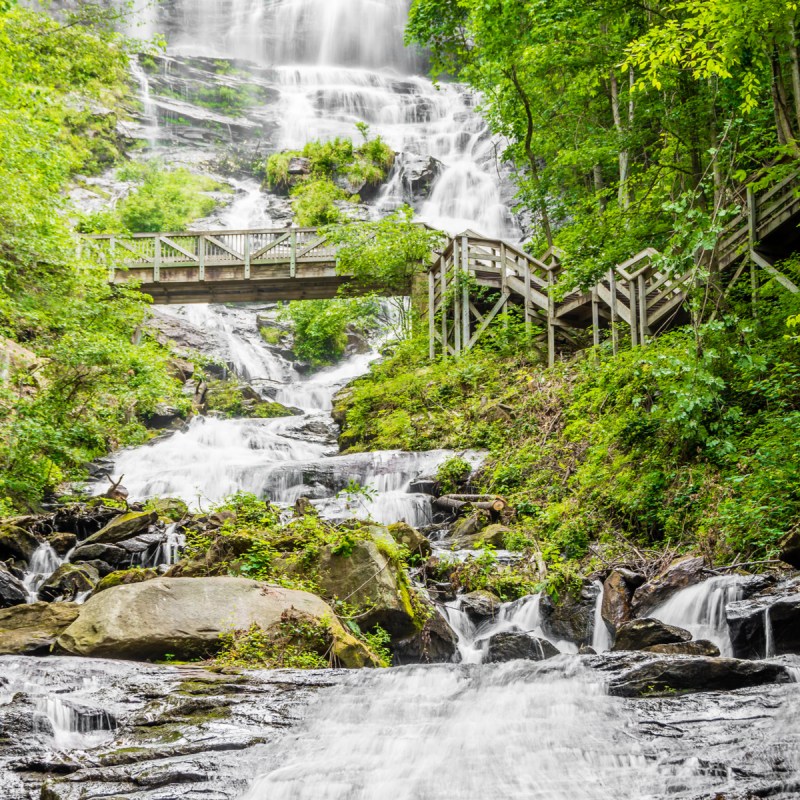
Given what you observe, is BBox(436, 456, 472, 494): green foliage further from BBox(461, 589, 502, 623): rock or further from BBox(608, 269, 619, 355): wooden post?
BBox(461, 589, 502, 623): rock

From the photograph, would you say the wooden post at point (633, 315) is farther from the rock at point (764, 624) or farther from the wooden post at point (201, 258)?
the wooden post at point (201, 258)

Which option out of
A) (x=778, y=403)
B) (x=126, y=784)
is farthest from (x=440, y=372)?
(x=126, y=784)

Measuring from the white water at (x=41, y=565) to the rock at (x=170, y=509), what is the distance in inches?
60.1

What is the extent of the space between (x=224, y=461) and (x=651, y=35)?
1190 cm

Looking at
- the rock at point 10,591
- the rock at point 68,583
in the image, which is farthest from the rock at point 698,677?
the rock at point 10,591

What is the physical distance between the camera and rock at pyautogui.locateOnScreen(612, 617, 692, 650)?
6.70m

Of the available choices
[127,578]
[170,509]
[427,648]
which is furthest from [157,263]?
[427,648]

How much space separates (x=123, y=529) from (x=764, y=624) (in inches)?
305

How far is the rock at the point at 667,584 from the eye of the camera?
7.89 meters

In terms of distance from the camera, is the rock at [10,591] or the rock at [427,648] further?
the rock at [10,591]

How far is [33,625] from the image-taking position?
7328 millimetres

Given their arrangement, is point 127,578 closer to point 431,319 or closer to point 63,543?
point 63,543

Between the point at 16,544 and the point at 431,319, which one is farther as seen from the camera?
the point at 431,319

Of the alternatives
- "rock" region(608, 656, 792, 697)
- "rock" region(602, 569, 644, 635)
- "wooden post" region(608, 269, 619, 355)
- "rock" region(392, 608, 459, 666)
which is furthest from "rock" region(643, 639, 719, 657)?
"wooden post" region(608, 269, 619, 355)
